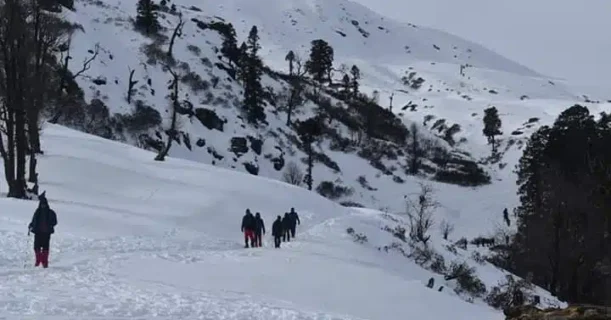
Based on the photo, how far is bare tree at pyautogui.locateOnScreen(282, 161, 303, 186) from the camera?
71.8 metres

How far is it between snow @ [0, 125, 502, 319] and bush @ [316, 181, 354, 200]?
85.4 feet

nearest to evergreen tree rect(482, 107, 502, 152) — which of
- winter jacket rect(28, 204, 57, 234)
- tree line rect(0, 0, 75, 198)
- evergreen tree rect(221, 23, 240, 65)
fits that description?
evergreen tree rect(221, 23, 240, 65)

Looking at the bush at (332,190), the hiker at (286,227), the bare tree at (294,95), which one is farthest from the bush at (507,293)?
the bare tree at (294,95)

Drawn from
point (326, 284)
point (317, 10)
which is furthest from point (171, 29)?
point (317, 10)

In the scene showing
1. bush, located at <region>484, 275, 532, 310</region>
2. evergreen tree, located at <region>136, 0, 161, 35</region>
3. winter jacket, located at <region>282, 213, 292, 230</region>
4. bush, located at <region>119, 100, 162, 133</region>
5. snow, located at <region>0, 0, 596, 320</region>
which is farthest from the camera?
evergreen tree, located at <region>136, 0, 161, 35</region>

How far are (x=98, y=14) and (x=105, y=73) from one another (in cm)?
1791

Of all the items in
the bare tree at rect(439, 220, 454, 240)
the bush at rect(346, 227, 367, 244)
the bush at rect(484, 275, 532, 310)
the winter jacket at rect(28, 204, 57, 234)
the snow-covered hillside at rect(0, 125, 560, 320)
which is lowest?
the bush at rect(484, 275, 532, 310)

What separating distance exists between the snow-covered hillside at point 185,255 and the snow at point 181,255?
0.19 feet

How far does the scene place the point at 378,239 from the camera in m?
37.1

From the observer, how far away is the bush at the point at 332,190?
240 feet

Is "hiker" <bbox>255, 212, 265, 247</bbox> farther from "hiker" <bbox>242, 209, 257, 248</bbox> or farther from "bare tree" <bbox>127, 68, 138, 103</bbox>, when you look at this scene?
"bare tree" <bbox>127, 68, 138, 103</bbox>

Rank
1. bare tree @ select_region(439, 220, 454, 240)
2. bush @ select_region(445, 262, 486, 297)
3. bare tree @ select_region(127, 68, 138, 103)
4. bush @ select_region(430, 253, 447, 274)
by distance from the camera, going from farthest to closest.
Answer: bare tree @ select_region(127, 68, 138, 103), bare tree @ select_region(439, 220, 454, 240), bush @ select_region(430, 253, 447, 274), bush @ select_region(445, 262, 486, 297)

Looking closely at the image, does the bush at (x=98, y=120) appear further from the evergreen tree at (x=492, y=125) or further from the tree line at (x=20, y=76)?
the evergreen tree at (x=492, y=125)

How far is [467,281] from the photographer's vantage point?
35.5 m
